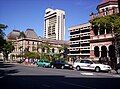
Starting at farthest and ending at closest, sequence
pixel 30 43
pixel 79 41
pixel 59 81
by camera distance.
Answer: pixel 30 43 → pixel 79 41 → pixel 59 81

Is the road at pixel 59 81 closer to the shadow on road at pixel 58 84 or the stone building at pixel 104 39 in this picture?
the shadow on road at pixel 58 84

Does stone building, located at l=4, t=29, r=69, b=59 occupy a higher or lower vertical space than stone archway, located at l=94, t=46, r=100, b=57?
higher

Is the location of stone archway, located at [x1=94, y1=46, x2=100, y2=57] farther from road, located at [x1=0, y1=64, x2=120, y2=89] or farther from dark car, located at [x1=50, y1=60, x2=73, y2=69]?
road, located at [x1=0, y1=64, x2=120, y2=89]

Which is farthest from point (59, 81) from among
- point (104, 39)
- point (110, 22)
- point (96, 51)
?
point (96, 51)

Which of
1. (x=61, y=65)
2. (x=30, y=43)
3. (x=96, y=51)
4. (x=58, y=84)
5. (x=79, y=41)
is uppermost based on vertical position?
(x=30, y=43)

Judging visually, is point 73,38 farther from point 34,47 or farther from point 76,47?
point 34,47

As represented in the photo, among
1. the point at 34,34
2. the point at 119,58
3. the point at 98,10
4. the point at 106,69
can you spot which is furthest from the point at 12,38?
the point at 106,69

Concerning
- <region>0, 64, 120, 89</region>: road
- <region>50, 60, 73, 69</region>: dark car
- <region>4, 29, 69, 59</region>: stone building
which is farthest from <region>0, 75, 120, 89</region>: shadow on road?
<region>4, 29, 69, 59</region>: stone building

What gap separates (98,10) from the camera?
178 ft

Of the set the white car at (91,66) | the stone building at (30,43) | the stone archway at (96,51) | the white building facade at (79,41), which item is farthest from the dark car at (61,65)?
the stone building at (30,43)

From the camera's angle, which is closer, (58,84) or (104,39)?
(58,84)

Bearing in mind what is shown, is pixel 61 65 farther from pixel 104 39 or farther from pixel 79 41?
pixel 79 41

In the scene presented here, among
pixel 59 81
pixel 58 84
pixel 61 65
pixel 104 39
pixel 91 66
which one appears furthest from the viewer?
pixel 104 39

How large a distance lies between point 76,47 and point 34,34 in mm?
48189
